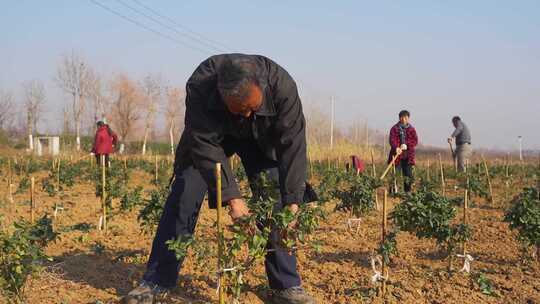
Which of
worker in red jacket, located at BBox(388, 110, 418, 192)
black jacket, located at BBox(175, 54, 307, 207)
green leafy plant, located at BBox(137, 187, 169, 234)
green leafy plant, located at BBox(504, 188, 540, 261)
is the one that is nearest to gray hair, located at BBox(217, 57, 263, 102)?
black jacket, located at BBox(175, 54, 307, 207)

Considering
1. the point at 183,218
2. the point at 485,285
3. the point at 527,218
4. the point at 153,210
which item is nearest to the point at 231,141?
the point at 183,218

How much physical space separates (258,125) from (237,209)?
0.53 metres

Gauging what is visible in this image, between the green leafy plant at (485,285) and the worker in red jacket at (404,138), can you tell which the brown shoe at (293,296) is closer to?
the green leafy plant at (485,285)

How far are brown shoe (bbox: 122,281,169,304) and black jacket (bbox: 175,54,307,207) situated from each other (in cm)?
78

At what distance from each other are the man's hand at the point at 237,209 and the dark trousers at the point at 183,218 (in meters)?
0.46

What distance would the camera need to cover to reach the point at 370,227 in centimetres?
773

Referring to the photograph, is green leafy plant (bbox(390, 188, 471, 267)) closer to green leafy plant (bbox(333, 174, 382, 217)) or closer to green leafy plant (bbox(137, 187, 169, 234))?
green leafy plant (bbox(333, 174, 382, 217))

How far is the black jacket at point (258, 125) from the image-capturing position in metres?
3.24

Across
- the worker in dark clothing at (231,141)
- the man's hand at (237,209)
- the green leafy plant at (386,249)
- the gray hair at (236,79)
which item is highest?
the gray hair at (236,79)

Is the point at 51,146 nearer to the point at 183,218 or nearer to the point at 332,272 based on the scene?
the point at 332,272

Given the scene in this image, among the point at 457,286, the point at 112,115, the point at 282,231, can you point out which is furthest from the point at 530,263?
the point at 112,115

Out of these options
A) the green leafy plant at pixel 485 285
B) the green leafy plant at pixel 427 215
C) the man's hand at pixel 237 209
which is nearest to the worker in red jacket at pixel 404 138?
the green leafy plant at pixel 427 215

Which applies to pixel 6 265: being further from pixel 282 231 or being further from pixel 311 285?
pixel 311 285

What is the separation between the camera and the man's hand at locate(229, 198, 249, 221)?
10.4ft
